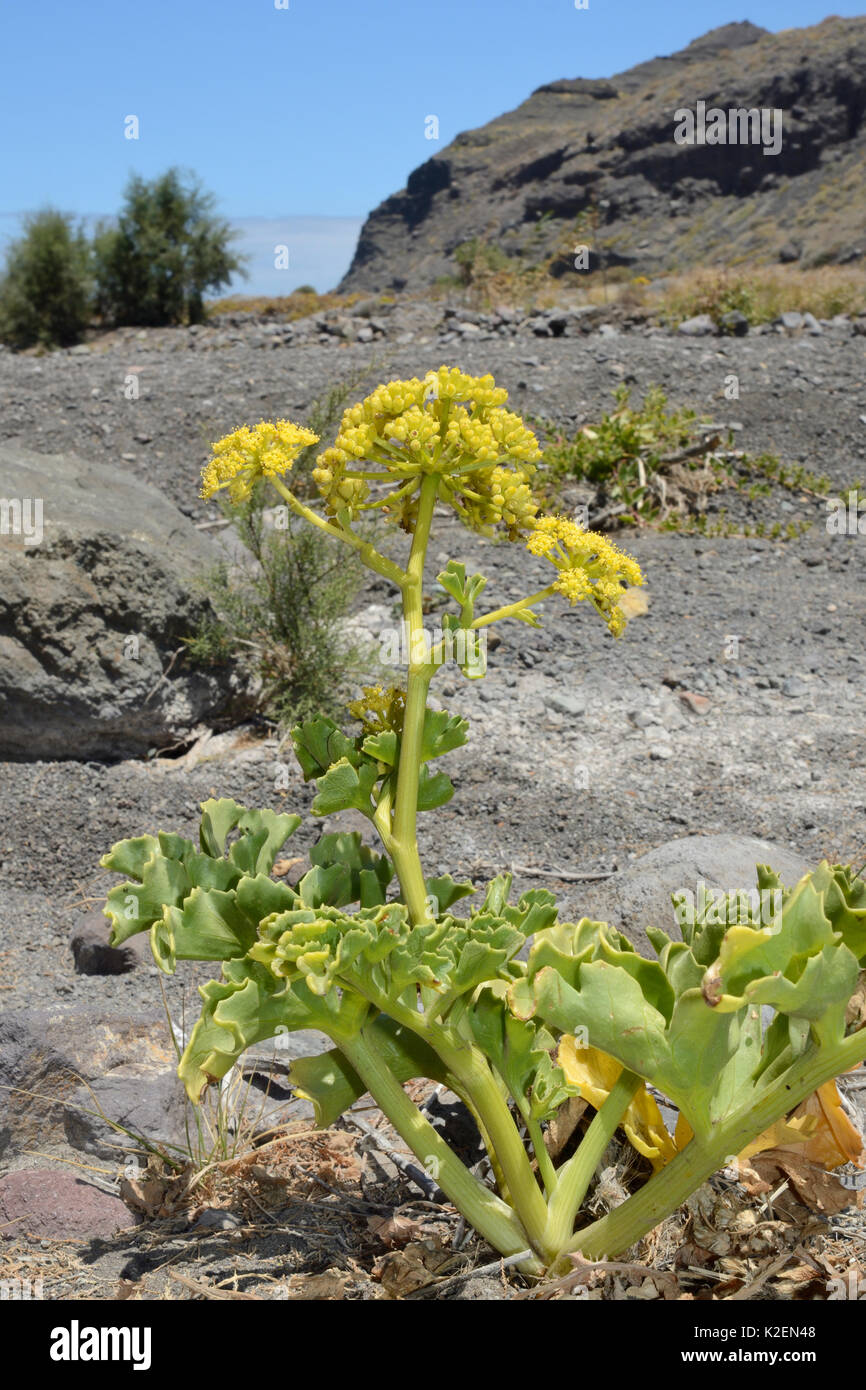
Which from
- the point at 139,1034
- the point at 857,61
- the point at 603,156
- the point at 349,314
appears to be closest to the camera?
the point at 139,1034

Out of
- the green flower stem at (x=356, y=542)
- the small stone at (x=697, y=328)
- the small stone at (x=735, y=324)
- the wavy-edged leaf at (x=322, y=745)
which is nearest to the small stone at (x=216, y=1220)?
the wavy-edged leaf at (x=322, y=745)

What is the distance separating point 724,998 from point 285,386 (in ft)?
30.2

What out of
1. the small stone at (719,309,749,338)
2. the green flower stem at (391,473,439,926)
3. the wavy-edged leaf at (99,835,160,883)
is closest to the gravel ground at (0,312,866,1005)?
the wavy-edged leaf at (99,835,160,883)

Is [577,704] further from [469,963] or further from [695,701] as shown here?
[469,963]

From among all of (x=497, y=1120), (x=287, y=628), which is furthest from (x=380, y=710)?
(x=287, y=628)

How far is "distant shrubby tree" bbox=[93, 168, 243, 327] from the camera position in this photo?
1767 centimetres

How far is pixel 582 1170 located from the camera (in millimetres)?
1790

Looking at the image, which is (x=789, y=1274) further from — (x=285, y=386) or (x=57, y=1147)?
(x=285, y=386)

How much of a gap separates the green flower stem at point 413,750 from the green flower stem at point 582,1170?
0.44 metres

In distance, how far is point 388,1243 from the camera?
2041 millimetres

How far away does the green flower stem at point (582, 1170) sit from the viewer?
5.87 feet

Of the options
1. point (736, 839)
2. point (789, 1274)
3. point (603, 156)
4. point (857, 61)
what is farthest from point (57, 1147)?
point (603, 156)

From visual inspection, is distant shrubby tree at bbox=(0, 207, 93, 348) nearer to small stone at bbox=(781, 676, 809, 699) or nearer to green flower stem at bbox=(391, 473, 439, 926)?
small stone at bbox=(781, 676, 809, 699)

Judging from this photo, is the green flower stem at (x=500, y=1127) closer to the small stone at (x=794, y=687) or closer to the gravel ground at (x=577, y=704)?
the gravel ground at (x=577, y=704)
